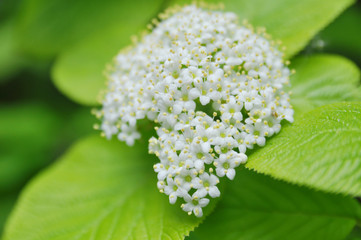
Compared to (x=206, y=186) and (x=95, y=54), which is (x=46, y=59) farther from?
(x=206, y=186)

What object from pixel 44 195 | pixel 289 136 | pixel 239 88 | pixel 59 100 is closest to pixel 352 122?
pixel 289 136

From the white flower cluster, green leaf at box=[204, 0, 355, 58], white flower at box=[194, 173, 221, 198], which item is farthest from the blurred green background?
white flower at box=[194, 173, 221, 198]

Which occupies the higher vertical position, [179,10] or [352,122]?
[179,10]

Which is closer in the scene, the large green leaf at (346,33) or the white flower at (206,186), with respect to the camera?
the white flower at (206,186)

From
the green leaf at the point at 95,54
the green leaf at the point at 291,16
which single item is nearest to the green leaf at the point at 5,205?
the green leaf at the point at 95,54

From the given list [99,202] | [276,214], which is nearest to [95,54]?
[99,202]

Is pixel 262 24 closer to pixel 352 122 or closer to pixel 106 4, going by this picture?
pixel 352 122

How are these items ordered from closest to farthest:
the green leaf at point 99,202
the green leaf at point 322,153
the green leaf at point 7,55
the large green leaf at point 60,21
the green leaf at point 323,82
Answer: the green leaf at point 322,153
the green leaf at point 99,202
the green leaf at point 323,82
the large green leaf at point 60,21
the green leaf at point 7,55

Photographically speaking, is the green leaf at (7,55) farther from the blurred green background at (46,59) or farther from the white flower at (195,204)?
the white flower at (195,204)
